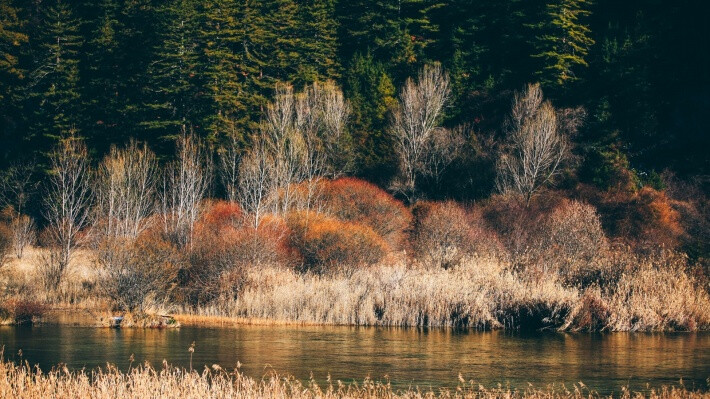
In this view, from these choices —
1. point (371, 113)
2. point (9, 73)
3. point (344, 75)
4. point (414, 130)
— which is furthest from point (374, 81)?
point (9, 73)

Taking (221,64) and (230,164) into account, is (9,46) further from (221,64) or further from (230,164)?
(230,164)

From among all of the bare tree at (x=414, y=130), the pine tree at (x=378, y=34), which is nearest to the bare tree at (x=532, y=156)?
the bare tree at (x=414, y=130)

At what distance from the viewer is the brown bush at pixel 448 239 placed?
126 ft

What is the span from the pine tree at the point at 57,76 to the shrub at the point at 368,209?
2385 centimetres

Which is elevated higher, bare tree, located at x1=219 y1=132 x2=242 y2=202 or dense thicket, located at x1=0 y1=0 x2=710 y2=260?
dense thicket, located at x1=0 y1=0 x2=710 y2=260

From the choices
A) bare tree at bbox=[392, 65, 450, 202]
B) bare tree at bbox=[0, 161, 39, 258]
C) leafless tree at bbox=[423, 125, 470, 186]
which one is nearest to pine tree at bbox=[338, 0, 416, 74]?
bare tree at bbox=[392, 65, 450, 202]

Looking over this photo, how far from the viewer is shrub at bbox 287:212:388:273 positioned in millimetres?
38938

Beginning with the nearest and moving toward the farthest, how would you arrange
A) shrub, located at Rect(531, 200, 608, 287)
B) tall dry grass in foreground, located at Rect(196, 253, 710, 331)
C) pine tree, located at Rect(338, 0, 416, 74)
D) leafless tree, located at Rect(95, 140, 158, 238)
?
1. tall dry grass in foreground, located at Rect(196, 253, 710, 331)
2. shrub, located at Rect(531, 200, 608, 287)
3. leafless tree, located at Rect(95, 140, 158, 238)
4. pine tree, located at Rect(338, 0, 416, 74)

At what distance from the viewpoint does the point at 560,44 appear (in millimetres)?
68688

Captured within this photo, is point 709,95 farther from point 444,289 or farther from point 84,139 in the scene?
point 84,139

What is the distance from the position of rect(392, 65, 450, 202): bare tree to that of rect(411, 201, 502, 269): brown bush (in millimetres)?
18850

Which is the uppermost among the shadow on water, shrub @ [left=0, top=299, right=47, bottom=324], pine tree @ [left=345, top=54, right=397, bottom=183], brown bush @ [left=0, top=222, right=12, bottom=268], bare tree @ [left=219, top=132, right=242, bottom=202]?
pine tree @ [left=345, top=54, right=397, bottom=183]

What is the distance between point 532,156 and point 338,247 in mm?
23818

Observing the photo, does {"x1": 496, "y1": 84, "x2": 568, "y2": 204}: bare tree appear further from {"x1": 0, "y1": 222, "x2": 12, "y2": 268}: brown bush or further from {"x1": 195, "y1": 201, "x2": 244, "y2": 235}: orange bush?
{"x1": 0, "y1": 222, "x2": 12, "y2": 268}: brown bush
